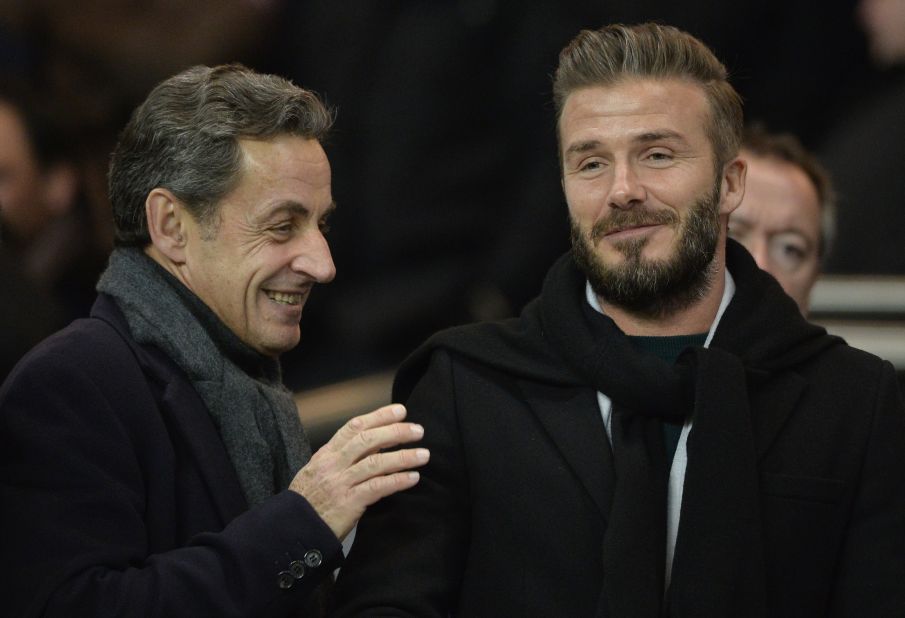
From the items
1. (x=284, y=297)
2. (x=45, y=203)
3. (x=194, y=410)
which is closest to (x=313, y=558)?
(x=194, y=410)

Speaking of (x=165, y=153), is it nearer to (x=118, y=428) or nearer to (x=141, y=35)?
(x=118, y=428)

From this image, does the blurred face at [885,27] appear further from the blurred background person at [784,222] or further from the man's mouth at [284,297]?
the man's mouth at [284,297]

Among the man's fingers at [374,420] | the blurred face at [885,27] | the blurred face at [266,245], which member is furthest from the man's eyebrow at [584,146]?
the blurred face at [885,27]

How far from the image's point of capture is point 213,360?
10.5 ft

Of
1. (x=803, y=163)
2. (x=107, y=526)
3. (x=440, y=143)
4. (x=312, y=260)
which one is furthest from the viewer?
(x=440, y=143)

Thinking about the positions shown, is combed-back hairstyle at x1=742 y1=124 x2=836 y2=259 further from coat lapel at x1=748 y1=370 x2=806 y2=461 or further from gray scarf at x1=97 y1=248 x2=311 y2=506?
gray scarf at x1=97 y1=248 x2=311 y2=506

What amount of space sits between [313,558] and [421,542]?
0.24 meters

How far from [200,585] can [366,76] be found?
3763 millimetres

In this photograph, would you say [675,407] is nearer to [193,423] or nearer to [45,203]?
[193,423]

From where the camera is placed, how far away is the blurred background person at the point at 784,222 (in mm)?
4473

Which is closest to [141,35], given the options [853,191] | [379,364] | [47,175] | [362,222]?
[47,175]

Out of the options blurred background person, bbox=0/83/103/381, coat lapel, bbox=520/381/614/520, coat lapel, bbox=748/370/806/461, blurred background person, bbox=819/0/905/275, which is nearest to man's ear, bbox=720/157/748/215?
coat lapel, bbox=748/370/806/461

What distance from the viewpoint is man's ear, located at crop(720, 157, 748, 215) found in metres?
3.36

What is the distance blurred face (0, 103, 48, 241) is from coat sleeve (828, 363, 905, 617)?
3.65 metres
